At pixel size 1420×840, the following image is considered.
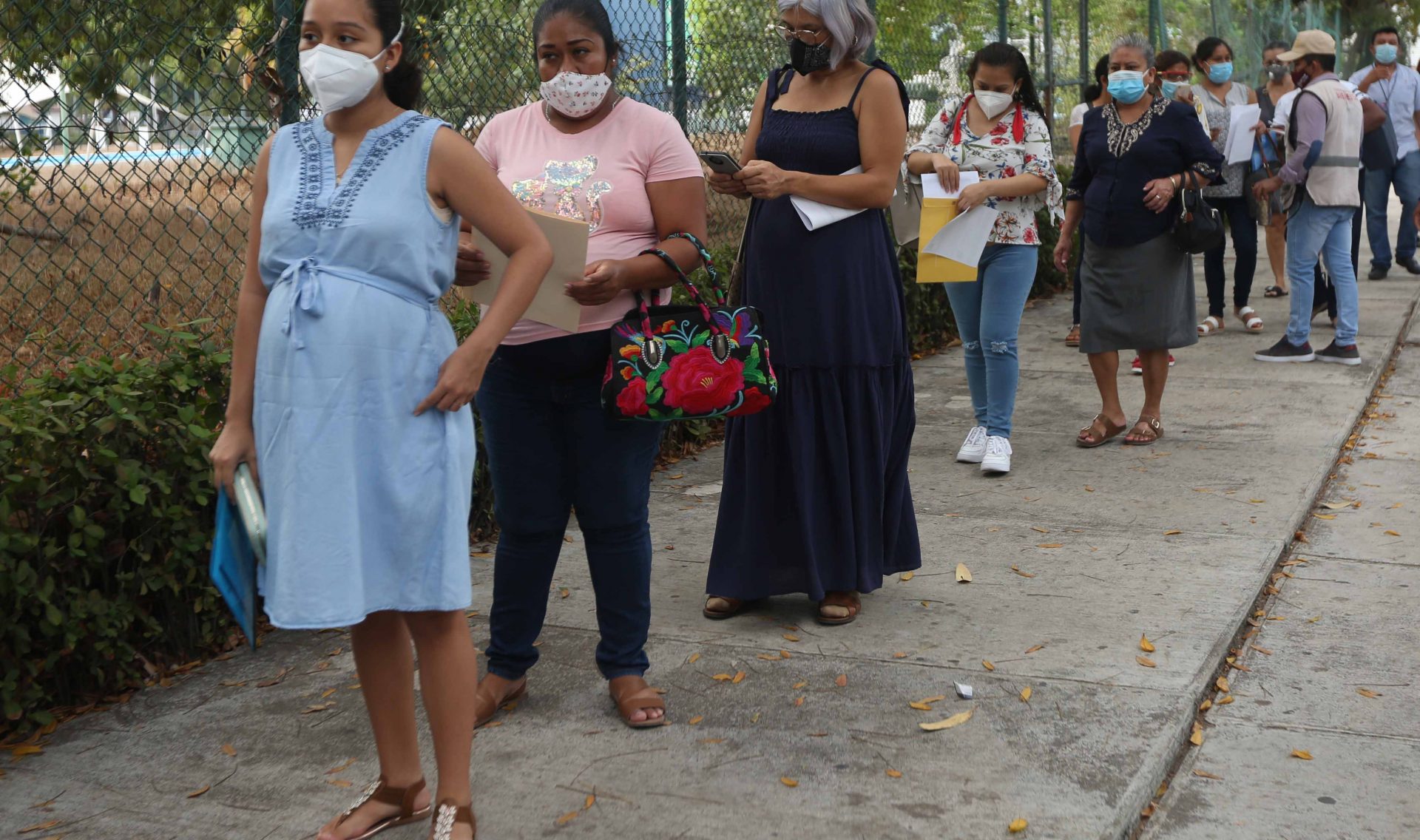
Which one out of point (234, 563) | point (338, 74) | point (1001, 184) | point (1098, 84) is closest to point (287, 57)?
point (338, 74)

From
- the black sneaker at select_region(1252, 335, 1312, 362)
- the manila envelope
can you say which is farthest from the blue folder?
the black sneaker at select_region(1252, 335, 1312, 362)

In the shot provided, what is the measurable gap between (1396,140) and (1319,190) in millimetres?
3599

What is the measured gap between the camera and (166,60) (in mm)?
4270

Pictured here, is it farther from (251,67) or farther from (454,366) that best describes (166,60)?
(454,366)

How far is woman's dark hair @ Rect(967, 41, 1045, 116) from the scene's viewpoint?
20.3 feet

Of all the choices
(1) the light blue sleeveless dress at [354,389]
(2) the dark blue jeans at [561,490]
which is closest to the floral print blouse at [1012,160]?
(2) the dark blue jeans at [561,490]

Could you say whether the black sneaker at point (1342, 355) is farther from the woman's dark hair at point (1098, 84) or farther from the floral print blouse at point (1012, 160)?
the floral print blouse at point (1012, 160)

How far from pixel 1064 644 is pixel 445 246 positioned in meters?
2.23

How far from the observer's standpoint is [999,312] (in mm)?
6402

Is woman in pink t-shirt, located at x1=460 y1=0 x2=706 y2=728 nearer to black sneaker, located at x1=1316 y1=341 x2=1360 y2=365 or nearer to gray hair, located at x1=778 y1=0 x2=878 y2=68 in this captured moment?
gray hair, located at x1=778 y1=0 x2=878 y2=68

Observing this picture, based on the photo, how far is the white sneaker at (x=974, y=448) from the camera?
6.57 m

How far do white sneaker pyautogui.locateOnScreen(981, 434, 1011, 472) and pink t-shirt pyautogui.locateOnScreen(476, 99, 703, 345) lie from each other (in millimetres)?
3111

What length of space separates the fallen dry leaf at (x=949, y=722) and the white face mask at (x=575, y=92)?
1.70 m

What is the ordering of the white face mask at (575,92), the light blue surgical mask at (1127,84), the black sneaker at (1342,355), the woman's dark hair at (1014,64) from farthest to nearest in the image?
the black sneaker at (1342,355)
the light blue surgical mask at (1127,84)
the woman's dark hair at (1014,64)
the white face mask at (575,92)
